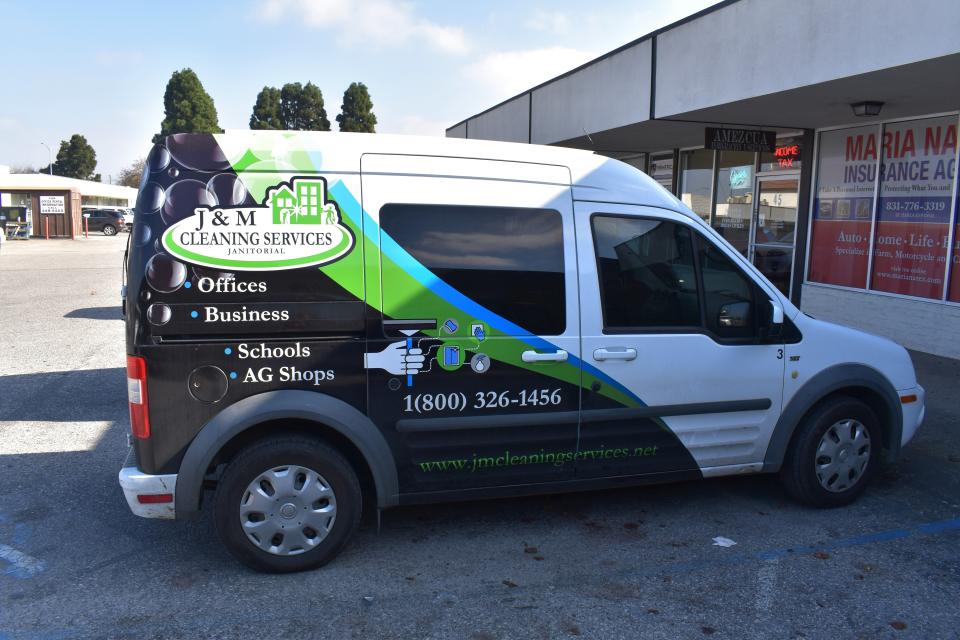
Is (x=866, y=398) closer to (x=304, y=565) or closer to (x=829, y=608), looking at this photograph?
(x=829, y=608)

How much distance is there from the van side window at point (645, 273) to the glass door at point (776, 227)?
8.71 meters

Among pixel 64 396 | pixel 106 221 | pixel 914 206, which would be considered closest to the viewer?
pixel 64 396

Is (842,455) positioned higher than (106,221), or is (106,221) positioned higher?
(106,221)

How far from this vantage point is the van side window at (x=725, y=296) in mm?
4441

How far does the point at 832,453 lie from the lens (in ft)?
15.5

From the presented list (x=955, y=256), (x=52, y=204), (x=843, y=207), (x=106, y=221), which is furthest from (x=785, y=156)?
(x=106, y=221)

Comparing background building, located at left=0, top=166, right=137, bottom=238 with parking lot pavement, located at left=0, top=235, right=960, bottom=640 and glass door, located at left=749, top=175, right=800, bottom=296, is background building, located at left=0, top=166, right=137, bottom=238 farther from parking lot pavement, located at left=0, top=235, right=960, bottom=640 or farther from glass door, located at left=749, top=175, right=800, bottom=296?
parking lot pavement, located at left=0, top=235, right=960, bottom=640

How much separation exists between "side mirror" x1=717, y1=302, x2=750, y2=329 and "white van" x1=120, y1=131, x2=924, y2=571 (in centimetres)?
2

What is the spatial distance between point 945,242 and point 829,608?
24.5 feet

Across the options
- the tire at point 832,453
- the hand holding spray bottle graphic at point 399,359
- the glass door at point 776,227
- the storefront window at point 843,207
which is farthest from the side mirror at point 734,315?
the glass door at point 776,227

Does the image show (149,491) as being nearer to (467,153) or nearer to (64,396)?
(467,153)

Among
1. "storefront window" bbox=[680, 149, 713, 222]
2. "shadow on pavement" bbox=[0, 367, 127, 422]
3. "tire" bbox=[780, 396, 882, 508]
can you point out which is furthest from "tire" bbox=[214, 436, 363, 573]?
"storefront window" bbox=[680, 149, 713, 222]

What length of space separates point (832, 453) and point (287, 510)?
10.7 feet

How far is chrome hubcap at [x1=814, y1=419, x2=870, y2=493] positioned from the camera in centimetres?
472
